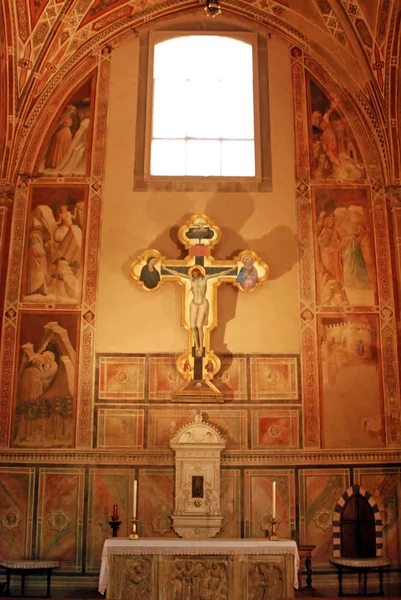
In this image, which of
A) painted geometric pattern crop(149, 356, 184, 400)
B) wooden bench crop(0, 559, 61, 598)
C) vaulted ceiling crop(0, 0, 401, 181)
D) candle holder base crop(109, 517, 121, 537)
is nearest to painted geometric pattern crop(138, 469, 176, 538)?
candle holder base crop(109, 517, 121, 537)

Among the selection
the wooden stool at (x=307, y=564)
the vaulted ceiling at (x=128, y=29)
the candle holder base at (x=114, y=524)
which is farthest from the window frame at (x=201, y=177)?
the wooden stool at (x=307, y=564)

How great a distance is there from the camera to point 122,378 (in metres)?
11.8

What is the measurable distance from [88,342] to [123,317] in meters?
0.64

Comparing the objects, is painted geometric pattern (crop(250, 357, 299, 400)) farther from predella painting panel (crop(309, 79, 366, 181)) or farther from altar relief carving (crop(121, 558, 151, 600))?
altar relief carving (crop(121, 558, 151, 600))

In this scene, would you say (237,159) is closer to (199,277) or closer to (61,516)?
(199,277)

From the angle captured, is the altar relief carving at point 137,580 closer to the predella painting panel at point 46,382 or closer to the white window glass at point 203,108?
the predella painting panel at point 46,382

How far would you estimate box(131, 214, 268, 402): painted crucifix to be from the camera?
38.5 ft

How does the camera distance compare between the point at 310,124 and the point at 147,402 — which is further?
the point at 310,124

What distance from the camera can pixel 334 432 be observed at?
11.6 m

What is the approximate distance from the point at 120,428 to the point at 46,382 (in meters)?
1.29

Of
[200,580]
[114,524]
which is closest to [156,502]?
[114,524]

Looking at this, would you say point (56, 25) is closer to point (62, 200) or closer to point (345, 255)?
point (62, 200)

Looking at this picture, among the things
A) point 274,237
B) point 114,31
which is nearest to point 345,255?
point 274,237

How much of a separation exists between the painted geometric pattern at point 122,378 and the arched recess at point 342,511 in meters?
3.24
